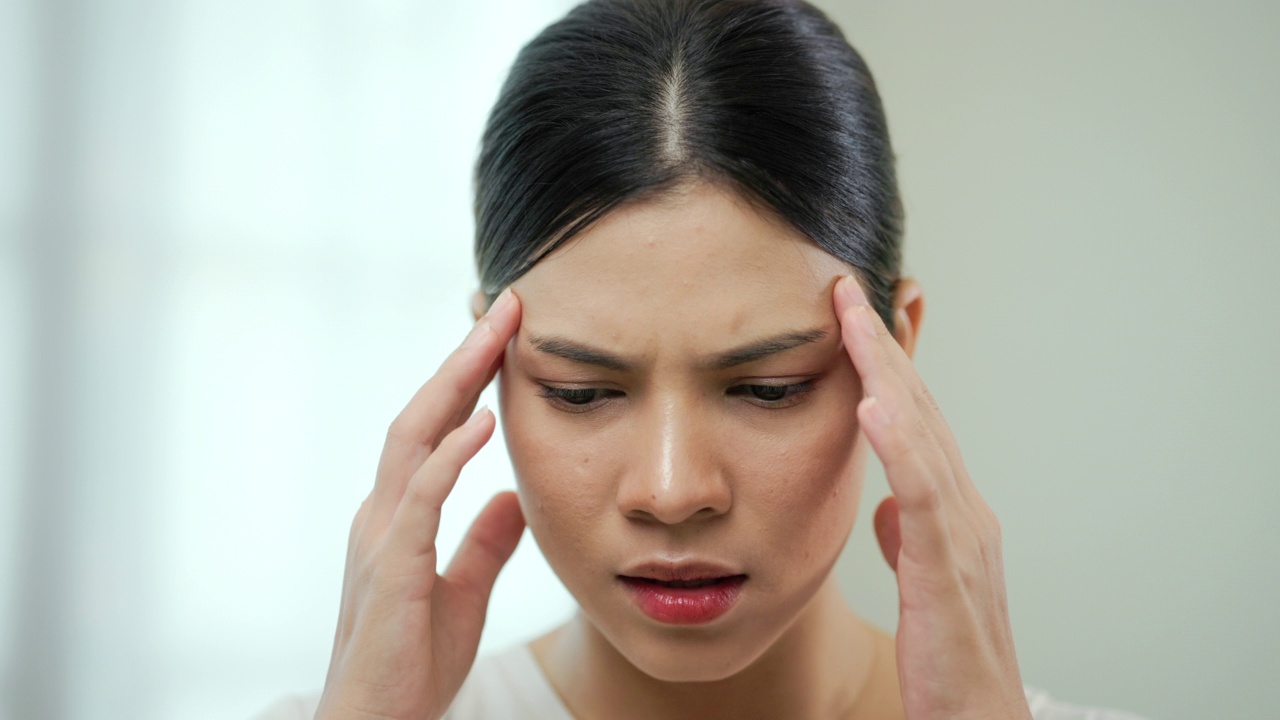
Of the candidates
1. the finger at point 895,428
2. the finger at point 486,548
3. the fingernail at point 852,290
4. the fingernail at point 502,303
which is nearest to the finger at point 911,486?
the finger at point 895,428

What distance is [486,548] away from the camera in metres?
1.39

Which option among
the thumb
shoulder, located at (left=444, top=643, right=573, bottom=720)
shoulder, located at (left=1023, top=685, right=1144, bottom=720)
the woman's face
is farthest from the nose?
shoulder, located at (left=1023, top=685, right=1144, bottom=720)

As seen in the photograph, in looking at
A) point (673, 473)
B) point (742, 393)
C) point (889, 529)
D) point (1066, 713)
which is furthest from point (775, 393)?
point (1066, 713)

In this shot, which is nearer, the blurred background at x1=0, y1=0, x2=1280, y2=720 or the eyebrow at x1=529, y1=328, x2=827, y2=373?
the eyebrow at x1=529, y1=328, x2=827, y2=373

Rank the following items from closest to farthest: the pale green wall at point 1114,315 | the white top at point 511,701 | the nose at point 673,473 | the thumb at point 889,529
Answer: the nose at point 673,473
the thumb at point 889,529
the white top at point 511,701
the pale green wall at point 1114,315

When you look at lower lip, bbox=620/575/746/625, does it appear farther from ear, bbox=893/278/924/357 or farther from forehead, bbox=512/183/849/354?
ear, bbox=893/278/924/357

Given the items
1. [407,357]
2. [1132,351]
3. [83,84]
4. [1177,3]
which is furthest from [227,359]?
[1177,3]

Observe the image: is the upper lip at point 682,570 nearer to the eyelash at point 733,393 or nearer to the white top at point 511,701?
the eyelash at point 733,393

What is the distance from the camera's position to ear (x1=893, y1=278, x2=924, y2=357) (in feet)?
4.30

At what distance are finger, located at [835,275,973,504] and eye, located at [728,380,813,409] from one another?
8 cm

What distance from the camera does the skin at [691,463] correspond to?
42.7 inches

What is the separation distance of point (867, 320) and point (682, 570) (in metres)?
0.31

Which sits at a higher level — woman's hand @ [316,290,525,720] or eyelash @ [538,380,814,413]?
→ eyelash @ [538,380,814,413]

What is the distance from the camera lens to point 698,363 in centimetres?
109
